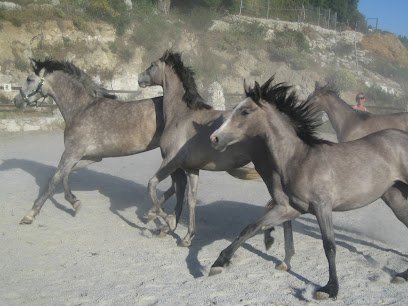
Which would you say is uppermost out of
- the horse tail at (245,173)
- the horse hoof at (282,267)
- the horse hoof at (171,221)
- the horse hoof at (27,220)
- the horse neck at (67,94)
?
the horse neck at (67,94)

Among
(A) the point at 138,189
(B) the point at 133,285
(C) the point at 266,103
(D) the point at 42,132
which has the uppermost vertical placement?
(C) the point at 266,103

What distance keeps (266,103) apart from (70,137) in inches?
147

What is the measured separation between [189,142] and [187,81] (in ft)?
3.69

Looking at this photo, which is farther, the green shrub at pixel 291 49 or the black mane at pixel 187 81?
the green shrub at pixel 291 49

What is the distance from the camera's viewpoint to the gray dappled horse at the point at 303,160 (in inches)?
190

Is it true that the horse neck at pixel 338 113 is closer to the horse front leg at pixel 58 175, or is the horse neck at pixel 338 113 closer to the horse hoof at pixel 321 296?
the horse front leg at pixel 58 175

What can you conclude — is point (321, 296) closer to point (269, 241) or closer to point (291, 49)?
point (269, 241)

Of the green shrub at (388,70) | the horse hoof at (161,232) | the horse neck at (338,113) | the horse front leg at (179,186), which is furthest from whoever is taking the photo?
the green shrub at (388,70)

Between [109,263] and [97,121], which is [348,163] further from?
[97,121]

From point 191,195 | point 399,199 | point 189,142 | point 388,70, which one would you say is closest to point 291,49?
point 388,70

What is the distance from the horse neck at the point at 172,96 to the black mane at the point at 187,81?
0.20 ft

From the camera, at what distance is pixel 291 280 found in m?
5.11

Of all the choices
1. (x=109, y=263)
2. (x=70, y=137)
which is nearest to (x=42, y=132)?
(x=70, y=137)

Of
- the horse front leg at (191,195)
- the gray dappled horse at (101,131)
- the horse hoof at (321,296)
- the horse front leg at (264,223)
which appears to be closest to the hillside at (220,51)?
the gray dappled horse at (101,131)
